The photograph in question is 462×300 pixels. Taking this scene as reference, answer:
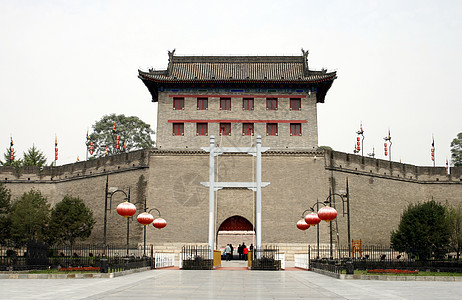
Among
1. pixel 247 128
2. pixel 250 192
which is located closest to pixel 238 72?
pixel 247 128

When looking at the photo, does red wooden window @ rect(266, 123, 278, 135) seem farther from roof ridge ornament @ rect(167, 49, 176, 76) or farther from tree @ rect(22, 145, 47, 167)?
tree @ rect(22, 145, 47, 167)

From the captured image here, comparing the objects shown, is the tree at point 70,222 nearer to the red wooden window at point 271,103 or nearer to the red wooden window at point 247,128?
the red wooden window at point 247,128

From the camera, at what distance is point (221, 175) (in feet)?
110

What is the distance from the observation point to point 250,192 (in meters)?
33.1

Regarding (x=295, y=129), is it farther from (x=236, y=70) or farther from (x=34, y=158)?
(x=34, y=158)

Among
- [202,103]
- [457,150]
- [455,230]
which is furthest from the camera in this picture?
[457,150]

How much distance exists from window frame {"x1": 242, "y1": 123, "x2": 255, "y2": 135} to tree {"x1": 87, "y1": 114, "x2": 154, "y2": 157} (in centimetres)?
2541

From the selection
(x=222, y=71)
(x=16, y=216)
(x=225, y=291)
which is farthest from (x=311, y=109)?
(x=225, y=291)

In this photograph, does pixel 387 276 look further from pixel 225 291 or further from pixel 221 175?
pixel 221 175

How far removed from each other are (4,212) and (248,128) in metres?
17.9

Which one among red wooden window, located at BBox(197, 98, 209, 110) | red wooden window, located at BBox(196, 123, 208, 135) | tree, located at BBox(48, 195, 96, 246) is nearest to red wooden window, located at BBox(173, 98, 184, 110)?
red wooden window, located at BBox(197, 98, 209, 110)

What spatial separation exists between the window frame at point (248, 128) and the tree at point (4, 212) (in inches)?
667

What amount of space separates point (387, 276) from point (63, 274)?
10.6 metres

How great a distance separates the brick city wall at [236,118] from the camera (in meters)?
33.6
